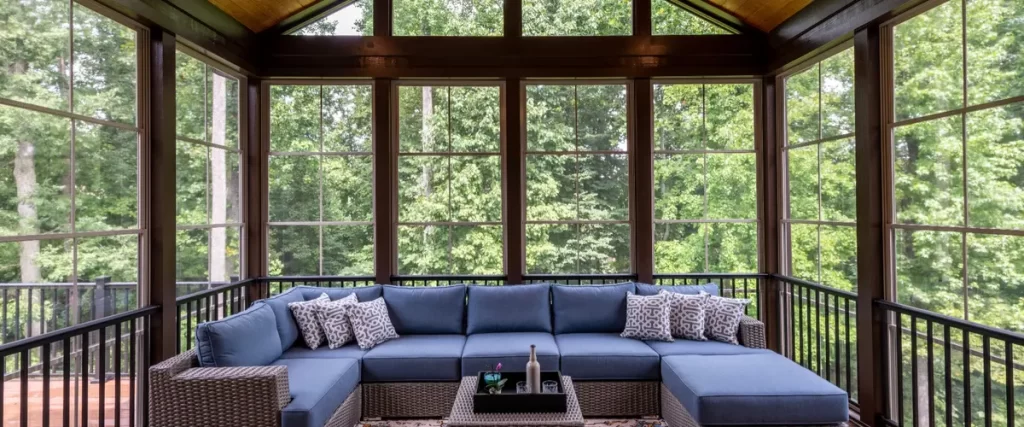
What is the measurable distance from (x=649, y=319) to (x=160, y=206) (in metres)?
3.52

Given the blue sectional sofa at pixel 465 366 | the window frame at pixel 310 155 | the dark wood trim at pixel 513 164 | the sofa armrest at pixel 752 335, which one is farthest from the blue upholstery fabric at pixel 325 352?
the sofa armrest at pixel 752 335

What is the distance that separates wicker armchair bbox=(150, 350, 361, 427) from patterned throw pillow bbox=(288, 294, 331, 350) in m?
1.06

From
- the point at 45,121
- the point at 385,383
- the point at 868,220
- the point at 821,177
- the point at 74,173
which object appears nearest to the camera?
the point at 45,121

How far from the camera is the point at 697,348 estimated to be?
12.1ft

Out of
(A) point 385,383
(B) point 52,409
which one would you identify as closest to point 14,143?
(B) point 52,409

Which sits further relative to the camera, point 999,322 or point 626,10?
point 626,10

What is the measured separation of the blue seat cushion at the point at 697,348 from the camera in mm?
3619

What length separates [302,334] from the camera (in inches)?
149

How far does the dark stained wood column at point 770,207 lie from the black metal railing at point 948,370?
1.28 metres

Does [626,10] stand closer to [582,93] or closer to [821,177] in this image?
[582,93]

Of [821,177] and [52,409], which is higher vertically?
[821,177]

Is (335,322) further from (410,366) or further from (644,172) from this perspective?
(644,172)

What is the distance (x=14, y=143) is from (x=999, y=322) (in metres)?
5.01

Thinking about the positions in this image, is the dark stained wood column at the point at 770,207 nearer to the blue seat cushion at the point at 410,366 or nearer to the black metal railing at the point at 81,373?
the blue seat cushion at the point at 410,366
